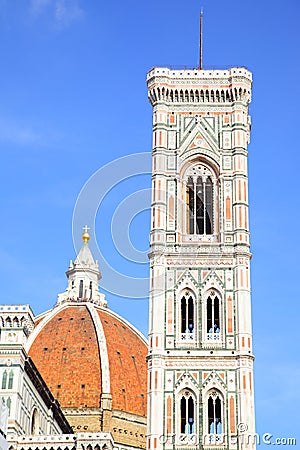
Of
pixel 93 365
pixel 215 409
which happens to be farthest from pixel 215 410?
pixel 93 365

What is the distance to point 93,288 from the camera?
7875 centimetres

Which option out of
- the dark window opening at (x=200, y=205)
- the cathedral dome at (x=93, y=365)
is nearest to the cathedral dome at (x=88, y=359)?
the cathedral dome at (x=93, y=365)

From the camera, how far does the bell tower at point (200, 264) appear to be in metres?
39.1

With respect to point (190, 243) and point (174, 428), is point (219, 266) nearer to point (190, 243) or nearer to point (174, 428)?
point (190, 243)

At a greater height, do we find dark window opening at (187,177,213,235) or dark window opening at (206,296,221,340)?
dark window opening at (187,177,213,235)

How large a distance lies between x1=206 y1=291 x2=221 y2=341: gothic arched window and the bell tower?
4 centimetres

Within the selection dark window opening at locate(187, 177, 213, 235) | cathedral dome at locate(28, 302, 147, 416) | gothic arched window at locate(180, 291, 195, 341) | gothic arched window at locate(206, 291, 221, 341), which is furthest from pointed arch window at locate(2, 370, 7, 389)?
cathedral dome at locate(28, 302, 147, 416)

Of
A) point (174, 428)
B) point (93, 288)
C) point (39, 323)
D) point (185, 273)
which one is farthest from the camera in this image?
point (93, 288)

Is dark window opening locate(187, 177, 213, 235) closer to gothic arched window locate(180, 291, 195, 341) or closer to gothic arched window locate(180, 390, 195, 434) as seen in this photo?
gothic arched window locate(180, 291, 195, 341)

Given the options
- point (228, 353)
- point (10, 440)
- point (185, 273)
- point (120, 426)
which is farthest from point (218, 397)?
point (120, 426)

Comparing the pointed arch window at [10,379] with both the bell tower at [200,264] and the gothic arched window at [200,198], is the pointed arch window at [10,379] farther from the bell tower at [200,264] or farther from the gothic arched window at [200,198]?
the gothic arched window at [200,198]

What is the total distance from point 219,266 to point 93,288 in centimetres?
3758

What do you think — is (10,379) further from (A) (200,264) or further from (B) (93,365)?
(B) (93,365)

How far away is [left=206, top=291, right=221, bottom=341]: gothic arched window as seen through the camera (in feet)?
134
